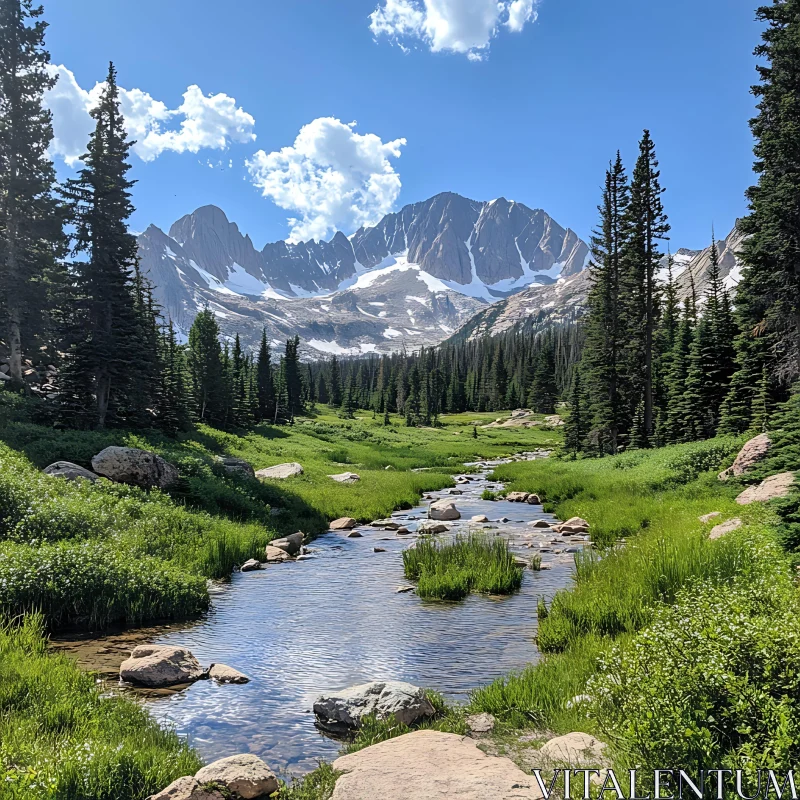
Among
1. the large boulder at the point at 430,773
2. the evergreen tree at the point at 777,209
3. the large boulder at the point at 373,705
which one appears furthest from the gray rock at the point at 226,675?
the evergreen tree at the point at 777,209

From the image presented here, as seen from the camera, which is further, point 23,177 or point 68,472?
point 23,177

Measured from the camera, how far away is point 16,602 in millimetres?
10820

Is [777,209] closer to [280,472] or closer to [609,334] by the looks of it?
[609,334]

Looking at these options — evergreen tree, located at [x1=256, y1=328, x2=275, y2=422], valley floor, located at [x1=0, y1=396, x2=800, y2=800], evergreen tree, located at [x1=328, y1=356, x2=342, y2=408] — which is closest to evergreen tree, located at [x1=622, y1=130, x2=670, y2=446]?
valley floor, located at [x1=0, y1=396, x2=800, y2=800]

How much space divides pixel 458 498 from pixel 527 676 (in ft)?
79.1

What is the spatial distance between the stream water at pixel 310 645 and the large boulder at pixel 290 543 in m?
1.75

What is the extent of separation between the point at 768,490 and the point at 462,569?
10.1 m

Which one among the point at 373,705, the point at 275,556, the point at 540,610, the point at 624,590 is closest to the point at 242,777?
the point at 373,705

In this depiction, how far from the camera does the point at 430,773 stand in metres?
5.64

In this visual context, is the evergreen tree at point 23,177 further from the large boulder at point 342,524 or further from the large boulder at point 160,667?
the large boulder at point 160,667

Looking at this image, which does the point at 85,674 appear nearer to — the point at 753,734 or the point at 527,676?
the point at 527,676

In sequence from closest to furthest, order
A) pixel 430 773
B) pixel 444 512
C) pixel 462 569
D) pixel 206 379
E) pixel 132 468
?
pixel 430 773, pixel 462 569, pixel 132 468, pixel 444 512, pixel 206 379

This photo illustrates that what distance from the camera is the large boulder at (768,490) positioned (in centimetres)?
1594

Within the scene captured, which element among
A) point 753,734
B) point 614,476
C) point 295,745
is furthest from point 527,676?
point 614,476
